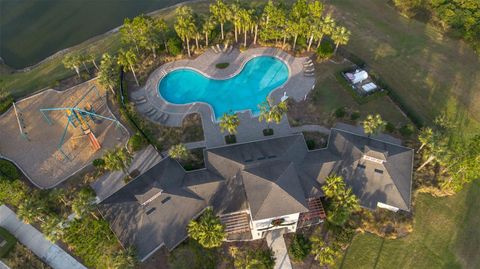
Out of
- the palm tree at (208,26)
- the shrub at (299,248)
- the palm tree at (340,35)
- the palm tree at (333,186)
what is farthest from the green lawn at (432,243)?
the palm tree at (208,26)

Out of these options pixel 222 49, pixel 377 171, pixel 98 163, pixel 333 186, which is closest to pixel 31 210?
pixel 98 163

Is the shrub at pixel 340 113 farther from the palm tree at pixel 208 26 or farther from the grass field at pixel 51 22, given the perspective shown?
the grass field at pixel 51 22

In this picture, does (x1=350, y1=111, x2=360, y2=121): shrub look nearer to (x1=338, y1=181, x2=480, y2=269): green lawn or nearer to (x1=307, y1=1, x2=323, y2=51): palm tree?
(x1=338, y1=181, x2=480, y2=269): green lawn

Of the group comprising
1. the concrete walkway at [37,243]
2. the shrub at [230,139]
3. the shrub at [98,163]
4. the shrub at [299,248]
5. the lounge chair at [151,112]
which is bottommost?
the concrete walkway at [37,243]

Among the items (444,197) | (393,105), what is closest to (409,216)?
(444,197)

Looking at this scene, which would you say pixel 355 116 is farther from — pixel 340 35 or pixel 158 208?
pixel 158 208

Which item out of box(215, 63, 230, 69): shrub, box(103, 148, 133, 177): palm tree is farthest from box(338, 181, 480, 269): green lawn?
box(215, 63, 230, 69): shrub

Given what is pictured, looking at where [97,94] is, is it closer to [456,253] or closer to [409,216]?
[409,216]
